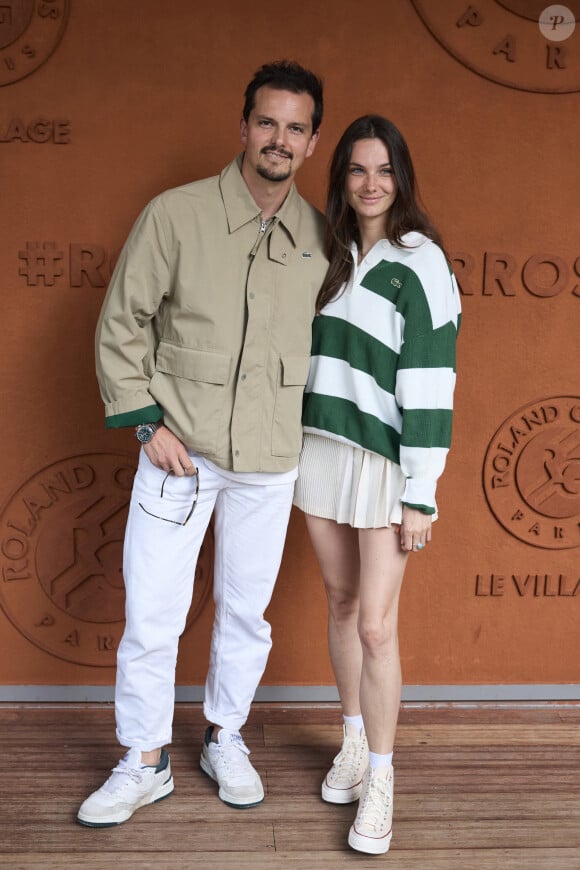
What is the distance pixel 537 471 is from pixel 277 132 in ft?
4.27

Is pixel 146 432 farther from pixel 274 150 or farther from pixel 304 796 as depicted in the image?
pixel 304 796

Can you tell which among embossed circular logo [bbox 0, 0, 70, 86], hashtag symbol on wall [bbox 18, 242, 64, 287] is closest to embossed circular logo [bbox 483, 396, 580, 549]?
hashtag symbol on wall [bbox 18, 242, 64, 287]

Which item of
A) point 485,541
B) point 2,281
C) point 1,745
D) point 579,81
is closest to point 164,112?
point 2,281

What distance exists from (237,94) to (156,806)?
74.7 inches

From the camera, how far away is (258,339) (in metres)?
2.09

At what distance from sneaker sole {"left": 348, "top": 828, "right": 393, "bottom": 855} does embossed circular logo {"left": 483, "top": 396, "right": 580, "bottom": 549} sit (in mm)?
1019

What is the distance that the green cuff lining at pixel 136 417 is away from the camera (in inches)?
80.9

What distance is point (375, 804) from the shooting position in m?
2.08

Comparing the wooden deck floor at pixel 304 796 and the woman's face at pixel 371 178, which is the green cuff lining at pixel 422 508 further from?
the wooden deck floor at pixel 304 796

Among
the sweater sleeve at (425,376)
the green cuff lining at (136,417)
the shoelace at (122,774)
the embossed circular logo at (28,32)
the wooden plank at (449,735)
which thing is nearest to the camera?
the sweater sleeve at (425,376)

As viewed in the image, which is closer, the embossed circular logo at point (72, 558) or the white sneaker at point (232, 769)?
the white sneaker at point (232, 769)

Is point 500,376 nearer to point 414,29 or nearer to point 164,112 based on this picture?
point 414,29

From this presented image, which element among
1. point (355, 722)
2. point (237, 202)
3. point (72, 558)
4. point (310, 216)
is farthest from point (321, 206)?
point (355, 722)

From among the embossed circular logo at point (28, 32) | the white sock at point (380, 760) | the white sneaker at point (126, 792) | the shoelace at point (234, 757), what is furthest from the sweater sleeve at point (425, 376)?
the embossed circular logo at point (28, 32)
